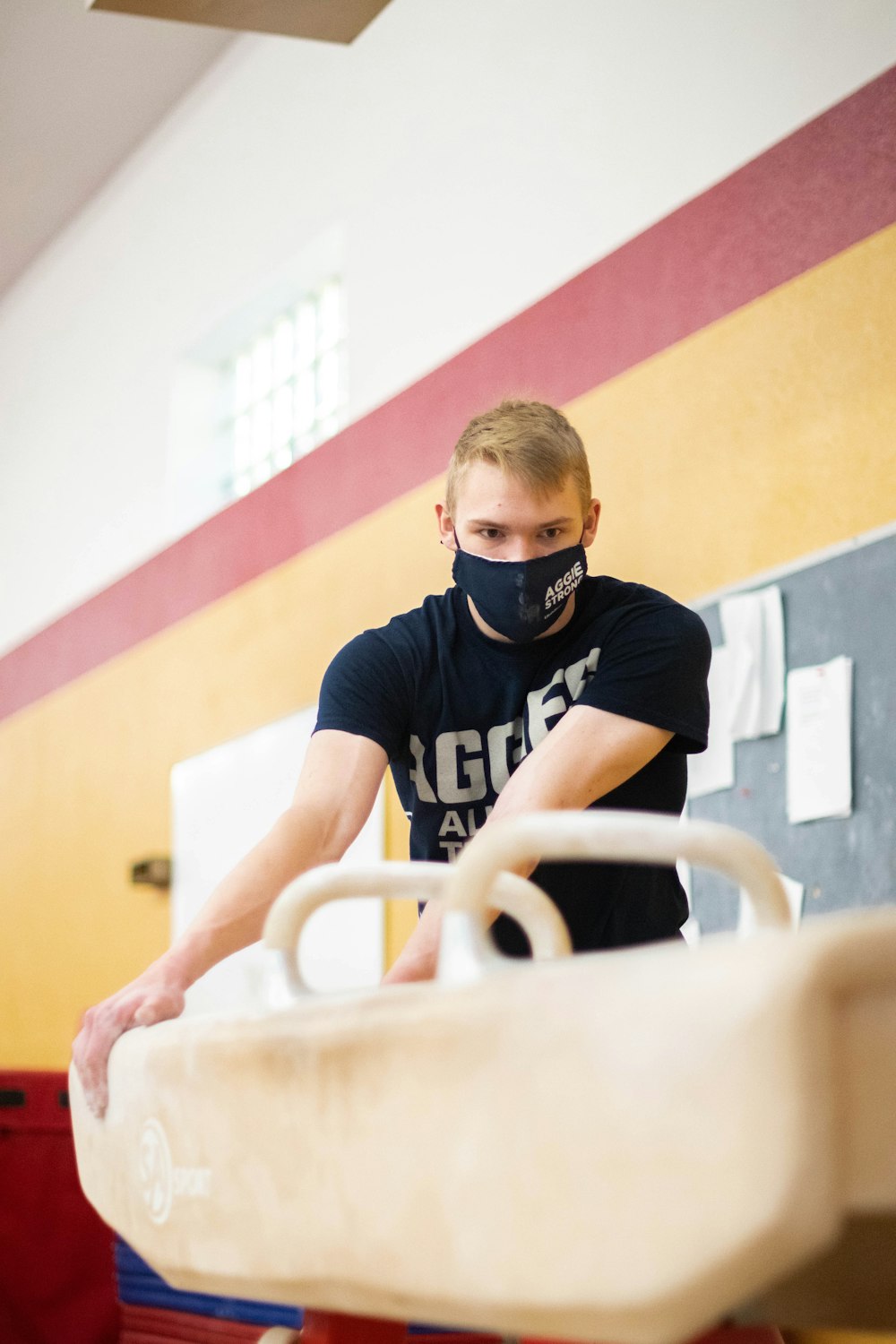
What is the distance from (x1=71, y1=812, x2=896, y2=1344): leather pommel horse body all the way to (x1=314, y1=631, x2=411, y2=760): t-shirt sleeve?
0.59 m

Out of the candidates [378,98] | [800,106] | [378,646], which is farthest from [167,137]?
[378,646]

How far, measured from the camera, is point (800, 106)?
253cm

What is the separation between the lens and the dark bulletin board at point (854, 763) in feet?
7.10

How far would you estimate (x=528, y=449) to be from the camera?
1.51 meters

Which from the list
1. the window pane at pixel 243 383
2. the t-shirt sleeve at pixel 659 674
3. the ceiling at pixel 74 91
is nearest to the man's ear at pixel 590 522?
the t-shirt sleeve at pixel 659 674

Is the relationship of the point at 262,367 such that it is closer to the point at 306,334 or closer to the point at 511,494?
the point at 306,334

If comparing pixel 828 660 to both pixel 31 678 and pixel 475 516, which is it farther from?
pixel 31 678

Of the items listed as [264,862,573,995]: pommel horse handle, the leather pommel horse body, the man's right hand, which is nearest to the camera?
the leather pommel horse body

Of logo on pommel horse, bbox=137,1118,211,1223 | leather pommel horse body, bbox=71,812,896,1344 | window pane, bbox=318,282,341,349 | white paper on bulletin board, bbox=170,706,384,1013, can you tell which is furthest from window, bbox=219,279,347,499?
leather pommel horse body, bbox=71,812,896,1344

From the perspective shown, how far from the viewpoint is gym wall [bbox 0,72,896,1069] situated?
2.38 metres

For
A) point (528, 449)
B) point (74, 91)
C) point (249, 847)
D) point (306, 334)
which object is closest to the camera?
point (528, 449)

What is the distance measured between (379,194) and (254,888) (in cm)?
285

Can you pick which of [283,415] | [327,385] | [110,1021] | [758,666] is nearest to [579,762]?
[110,1021]

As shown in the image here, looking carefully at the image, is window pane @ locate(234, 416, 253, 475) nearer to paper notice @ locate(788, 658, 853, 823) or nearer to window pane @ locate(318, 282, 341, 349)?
window pane @ locate(318, 282, 341, 349)
